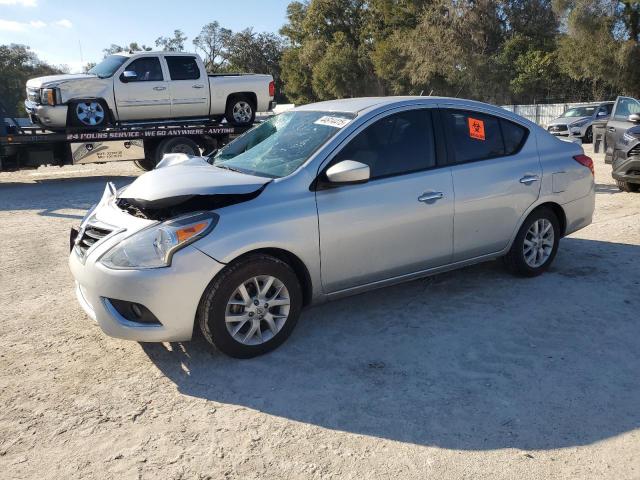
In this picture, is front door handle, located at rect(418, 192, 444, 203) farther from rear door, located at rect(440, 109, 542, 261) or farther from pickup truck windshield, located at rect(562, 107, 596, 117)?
pickup truck windshield, located at rect(562, 107, 596, 117)

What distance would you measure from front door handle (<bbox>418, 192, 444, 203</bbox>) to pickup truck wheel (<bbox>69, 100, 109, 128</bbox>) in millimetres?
9904

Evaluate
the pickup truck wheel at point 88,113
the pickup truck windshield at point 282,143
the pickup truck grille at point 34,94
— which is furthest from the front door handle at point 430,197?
the pickup truck grille at point 34,94

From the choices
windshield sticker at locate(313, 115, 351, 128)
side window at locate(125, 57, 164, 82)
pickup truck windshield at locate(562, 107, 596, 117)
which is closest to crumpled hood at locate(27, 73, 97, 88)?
side window at locate(125, 57, 164, 82)

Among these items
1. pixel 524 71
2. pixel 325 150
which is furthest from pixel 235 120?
pixel 524 71

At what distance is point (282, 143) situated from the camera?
456cm

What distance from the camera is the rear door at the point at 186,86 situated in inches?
512

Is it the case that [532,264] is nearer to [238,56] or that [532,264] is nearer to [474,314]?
[474,314]

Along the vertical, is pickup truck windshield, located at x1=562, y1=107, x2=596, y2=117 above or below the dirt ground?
above

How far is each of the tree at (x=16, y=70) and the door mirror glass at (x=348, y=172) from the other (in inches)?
2266

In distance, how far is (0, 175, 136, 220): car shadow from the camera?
9.88 meters

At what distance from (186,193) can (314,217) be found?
2.82ft

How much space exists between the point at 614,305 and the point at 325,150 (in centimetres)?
265

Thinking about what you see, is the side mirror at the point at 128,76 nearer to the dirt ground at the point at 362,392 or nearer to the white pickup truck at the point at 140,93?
the white pickup truck at the point at 140,93

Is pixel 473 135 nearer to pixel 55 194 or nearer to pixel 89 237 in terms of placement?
pixel 89 237
